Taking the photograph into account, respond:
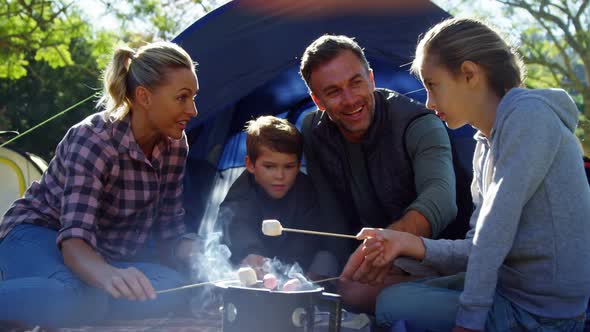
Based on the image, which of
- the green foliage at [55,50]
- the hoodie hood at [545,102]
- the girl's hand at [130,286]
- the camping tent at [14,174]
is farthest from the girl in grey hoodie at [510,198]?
the green foliage at [55,50]

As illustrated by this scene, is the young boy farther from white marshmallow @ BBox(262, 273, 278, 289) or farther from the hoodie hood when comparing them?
the hoodie hood

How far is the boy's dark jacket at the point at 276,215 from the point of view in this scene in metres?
2.63

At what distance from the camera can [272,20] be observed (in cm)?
277

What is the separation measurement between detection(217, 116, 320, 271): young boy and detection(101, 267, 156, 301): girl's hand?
668 millimetres

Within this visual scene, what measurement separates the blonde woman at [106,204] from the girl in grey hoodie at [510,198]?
2.69 feet

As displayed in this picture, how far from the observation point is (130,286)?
191 centimetres

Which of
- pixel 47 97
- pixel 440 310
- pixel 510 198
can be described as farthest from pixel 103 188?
pixel 47 97

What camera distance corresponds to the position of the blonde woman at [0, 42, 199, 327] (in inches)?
80.8

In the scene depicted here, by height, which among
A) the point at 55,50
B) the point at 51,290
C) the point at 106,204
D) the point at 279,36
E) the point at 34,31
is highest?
the point at 34,31

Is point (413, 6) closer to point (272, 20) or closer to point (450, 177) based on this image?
point (272, 20)

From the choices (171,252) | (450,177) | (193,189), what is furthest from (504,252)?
(193,189)

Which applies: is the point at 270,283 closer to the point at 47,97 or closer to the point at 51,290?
the point at 51,290

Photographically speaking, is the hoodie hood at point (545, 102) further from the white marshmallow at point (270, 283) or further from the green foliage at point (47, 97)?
the green foliage at point (47, 97)

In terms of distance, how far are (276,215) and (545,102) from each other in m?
1.33
